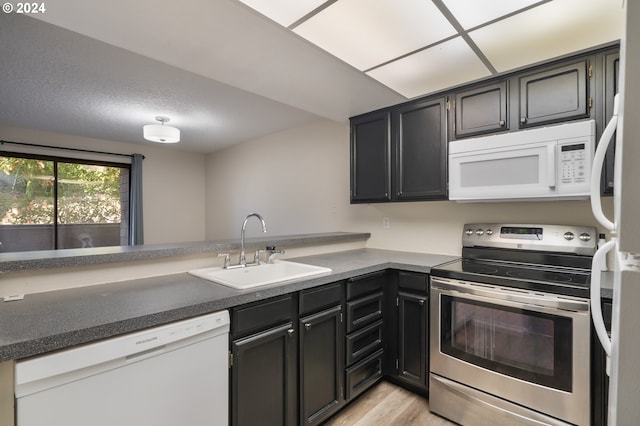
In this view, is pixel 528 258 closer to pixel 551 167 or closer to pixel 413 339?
pixel 551 167

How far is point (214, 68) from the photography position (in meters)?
1.93

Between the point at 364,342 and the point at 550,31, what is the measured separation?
212cm

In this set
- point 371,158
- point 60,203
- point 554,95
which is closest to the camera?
point 554,95

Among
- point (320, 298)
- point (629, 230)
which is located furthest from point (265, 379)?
point (629, 230)

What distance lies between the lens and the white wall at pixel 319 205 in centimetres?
234

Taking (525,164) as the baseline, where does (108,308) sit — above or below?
below

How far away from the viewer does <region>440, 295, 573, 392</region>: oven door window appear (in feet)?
4.99

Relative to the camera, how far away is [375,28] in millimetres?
1596

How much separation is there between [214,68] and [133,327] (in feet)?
5.17

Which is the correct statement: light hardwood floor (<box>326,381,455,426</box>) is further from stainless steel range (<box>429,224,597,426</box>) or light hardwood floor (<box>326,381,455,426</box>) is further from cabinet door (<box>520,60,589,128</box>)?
cabinet door (<box>520,60,589,128</box>)

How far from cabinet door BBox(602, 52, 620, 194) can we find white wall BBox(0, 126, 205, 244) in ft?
18.1

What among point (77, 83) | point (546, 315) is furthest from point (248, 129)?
point (546, 315)

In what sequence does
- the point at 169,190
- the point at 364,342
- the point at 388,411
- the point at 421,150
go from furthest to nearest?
the point at 169,190, the point at 421,150, the point at 364,342, the point at 388,411
